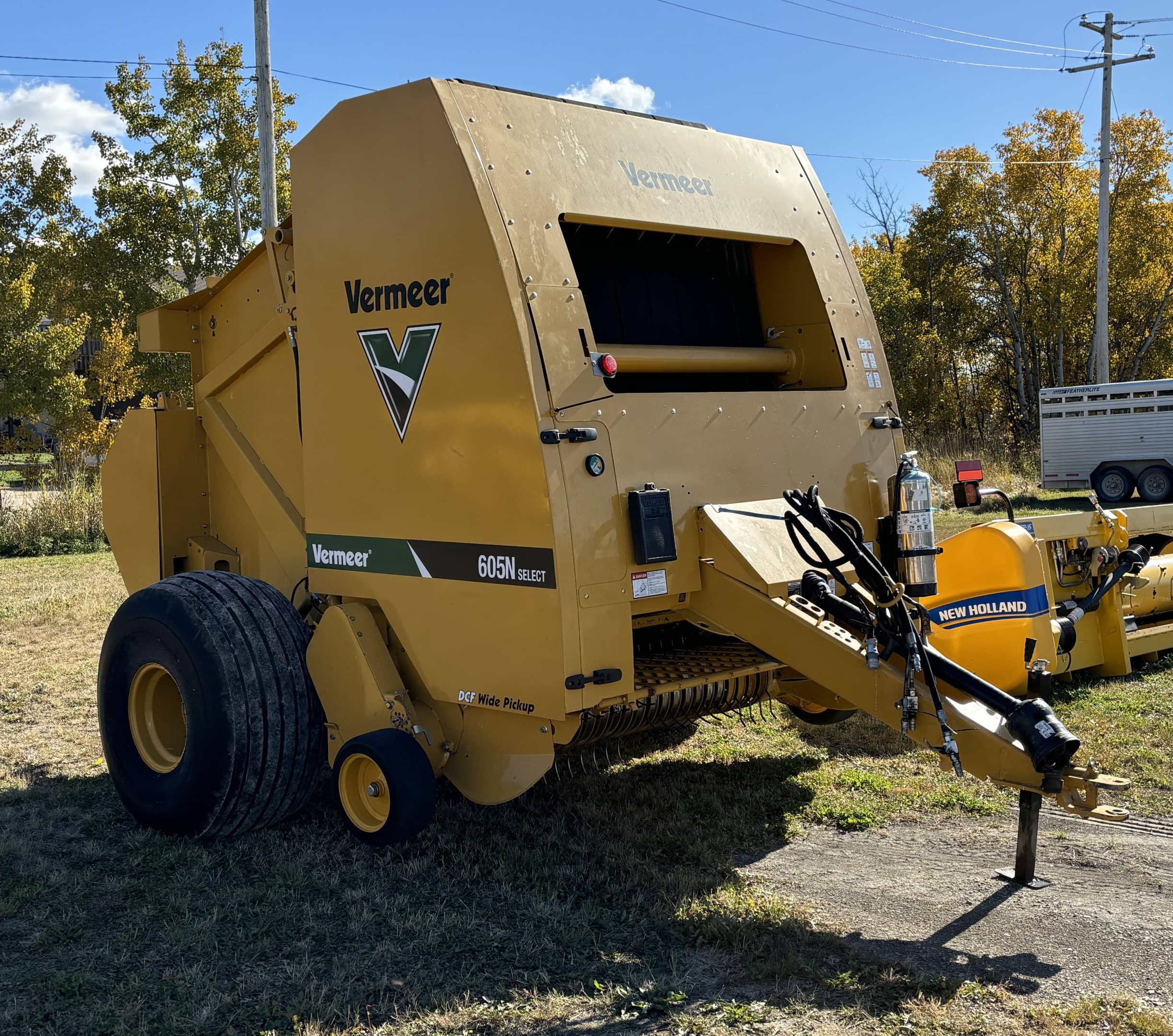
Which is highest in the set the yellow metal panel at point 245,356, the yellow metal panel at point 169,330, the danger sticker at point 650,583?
the yellow metal panel at point 169,330

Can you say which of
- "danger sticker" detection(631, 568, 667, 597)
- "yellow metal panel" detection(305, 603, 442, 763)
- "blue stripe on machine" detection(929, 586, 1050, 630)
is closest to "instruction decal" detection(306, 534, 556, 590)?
"yellow metal panel" detection(305, 603, 442, 763)

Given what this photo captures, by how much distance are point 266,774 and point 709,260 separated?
2.93 metres

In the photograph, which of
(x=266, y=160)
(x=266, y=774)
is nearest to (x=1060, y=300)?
(x=266, y=160)

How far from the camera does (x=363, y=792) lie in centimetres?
430

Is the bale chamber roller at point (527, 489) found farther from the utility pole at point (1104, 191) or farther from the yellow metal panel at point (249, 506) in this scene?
the utility pole at point (1104, 191)

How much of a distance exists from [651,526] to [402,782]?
4.27ft

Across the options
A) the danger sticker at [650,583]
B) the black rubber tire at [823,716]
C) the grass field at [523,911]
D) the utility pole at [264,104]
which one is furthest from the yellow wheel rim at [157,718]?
the utility pole at [264,104]

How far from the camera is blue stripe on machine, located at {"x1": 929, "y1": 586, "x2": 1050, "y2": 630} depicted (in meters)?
5.51

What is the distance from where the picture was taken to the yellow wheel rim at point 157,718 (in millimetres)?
4773

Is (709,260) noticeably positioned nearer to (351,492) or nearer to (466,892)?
(351,492)

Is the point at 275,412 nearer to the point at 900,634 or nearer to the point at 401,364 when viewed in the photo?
the point at 401,364

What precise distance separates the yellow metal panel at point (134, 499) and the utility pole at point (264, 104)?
8683 mm

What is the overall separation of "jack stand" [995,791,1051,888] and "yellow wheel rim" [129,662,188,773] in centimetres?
331

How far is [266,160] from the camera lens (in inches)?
549
